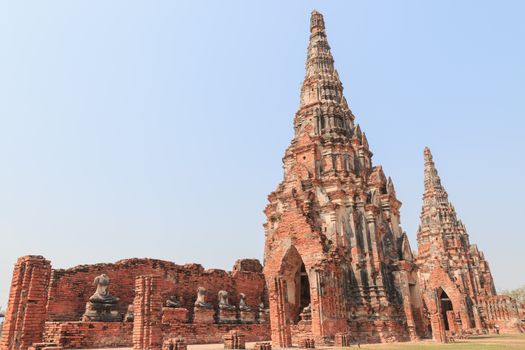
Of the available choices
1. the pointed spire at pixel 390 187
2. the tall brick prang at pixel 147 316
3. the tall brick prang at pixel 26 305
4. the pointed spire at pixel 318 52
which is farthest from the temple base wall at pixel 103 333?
the pointed spire at pixel 318 52

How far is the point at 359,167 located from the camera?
28.3 metres

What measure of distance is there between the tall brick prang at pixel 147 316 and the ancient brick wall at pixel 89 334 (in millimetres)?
3397

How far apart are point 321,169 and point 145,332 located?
1841cm

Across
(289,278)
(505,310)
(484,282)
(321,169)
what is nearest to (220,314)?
(289,278)

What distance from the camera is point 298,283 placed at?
74.3 feet

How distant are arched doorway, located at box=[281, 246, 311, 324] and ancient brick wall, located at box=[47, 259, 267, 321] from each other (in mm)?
3182

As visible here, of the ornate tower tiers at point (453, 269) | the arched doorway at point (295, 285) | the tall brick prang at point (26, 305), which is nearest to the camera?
the tall brick prang at point (26, 305)

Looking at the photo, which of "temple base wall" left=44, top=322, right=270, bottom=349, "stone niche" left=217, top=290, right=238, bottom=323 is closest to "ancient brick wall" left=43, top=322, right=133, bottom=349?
"temple base wall" left=44, top=322, right=270, bottom=349

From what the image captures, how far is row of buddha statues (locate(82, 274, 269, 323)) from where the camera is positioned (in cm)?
1558

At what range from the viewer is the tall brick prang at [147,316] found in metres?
10.8

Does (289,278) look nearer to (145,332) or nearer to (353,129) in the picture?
(145,332)

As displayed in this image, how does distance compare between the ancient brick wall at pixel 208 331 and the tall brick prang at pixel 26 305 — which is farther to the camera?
the ancient brick wall at pixel 208 331

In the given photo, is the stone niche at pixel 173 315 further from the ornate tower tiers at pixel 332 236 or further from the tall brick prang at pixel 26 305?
the tall brick prang at pixel 26 305

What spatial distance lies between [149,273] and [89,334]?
624 cm
